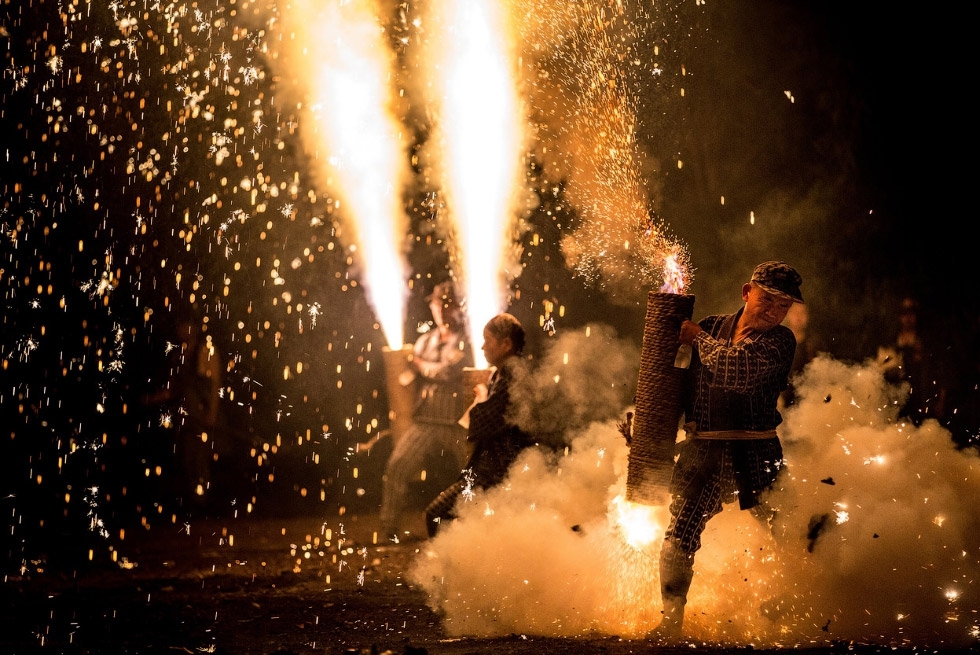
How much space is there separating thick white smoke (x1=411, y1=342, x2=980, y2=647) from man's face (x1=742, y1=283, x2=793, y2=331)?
0.89m

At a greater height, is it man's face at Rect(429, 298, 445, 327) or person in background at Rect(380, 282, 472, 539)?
man's face at Rect(429, 298, 445, 327)

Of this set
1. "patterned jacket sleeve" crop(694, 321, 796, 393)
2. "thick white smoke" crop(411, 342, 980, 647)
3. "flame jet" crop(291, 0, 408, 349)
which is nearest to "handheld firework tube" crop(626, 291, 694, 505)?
"patterned jacket sleeve" crop(694, 321, 796, 393)

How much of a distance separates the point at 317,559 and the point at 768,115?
670cm

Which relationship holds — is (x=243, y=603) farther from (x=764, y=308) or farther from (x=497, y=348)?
(x=764, y=308)

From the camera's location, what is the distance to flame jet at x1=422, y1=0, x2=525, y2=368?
28.8ft

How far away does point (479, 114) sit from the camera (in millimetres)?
9203

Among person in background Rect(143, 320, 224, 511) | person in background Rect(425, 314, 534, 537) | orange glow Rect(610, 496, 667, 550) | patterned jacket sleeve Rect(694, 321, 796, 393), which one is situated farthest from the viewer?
person in background Rect(143, 320, 224, 511)

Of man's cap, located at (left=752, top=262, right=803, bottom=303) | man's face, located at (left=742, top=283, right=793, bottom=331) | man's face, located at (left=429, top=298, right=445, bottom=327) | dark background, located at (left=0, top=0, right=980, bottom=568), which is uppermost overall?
dark background, located at (left=0, top=0, right=980, bottom=568)

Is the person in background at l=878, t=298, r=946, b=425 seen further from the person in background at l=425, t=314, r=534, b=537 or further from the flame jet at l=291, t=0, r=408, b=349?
the flame jet at l=291, t=0, r=408, b=349

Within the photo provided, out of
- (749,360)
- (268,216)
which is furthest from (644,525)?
(268,216)

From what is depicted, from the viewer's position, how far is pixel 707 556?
5277 mm

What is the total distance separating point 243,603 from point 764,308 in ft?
13.1

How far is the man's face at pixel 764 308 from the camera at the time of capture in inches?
178

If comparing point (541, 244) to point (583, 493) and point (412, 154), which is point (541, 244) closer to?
point (412, 154)
